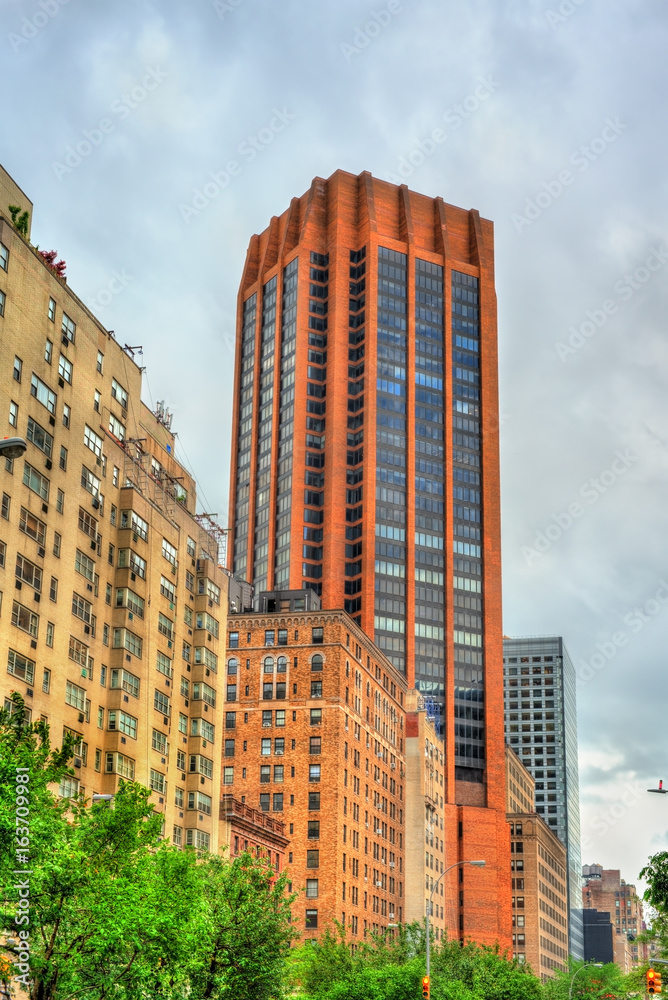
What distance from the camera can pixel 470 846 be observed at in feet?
610

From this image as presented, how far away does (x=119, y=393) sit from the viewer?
279ft

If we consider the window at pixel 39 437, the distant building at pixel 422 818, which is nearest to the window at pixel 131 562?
the window at pixel 39 437

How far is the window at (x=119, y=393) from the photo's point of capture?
84062 millimetres

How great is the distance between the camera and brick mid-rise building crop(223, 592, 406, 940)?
12256 centimetres

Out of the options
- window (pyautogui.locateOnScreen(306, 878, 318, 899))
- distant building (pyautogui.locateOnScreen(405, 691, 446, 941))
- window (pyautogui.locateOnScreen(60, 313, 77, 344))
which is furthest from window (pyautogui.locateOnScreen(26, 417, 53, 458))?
distant building (pyautogui.locateOnScreen(405, 691, 446, 941))

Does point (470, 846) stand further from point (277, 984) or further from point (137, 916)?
point (137, 916)

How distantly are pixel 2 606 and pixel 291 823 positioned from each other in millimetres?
64526

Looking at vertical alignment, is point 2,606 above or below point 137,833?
above

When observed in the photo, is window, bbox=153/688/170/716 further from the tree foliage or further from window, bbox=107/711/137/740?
the tree foliage

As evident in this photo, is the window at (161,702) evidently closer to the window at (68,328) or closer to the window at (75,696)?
the window at (75,696)

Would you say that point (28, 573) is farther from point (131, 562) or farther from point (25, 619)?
point (131, 562)

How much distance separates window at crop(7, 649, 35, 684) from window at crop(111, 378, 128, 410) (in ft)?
71.9

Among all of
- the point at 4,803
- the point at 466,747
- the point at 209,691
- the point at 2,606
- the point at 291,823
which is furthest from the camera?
the point at 466,747

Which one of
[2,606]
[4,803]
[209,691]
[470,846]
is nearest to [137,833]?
[4,803]
